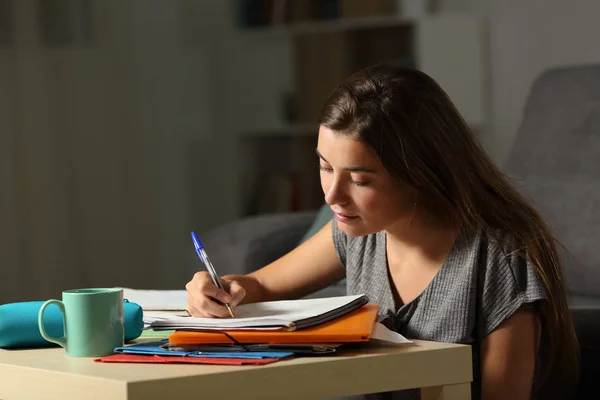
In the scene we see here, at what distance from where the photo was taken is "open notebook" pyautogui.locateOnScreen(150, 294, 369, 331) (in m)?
1.12

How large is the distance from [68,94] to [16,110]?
0.21 metres

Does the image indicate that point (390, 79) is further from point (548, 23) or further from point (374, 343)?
point (548, 23)

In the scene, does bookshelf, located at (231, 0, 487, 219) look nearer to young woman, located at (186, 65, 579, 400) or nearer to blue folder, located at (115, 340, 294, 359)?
young woman, located at (186, 65, 579, 400)

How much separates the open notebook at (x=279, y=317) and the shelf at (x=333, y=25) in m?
2.24

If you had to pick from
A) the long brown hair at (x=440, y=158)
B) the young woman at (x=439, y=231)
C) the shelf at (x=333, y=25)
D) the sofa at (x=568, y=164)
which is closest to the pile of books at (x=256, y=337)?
the young woman at (x=439, y=231)

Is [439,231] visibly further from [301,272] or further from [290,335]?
[290,335]

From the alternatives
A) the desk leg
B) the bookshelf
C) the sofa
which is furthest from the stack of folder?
the bookshelf

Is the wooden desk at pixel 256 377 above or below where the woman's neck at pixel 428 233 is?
below

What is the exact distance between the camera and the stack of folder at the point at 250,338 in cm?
108

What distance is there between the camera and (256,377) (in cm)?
101

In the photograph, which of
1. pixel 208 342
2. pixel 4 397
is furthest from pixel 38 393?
pixel 208 342

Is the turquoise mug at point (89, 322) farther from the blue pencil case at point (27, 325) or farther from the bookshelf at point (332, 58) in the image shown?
the bookshelf at point (332, 58)

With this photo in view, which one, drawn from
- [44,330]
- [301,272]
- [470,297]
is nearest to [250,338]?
[44,330]

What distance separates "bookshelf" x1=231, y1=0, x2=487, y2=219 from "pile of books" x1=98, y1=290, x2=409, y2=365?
2.18 meters
